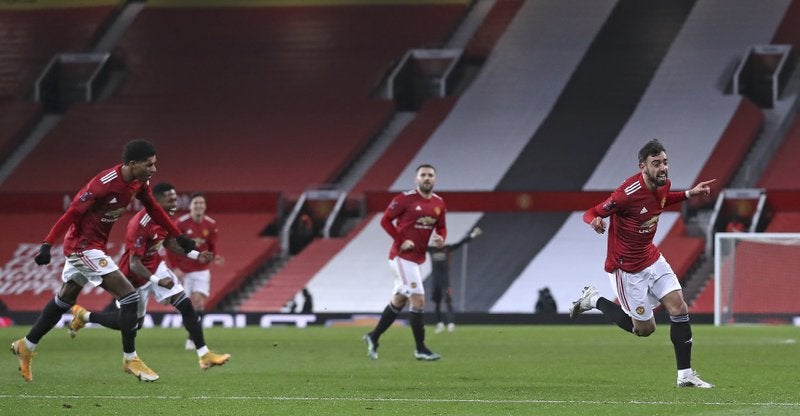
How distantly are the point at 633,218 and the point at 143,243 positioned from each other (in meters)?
6.56

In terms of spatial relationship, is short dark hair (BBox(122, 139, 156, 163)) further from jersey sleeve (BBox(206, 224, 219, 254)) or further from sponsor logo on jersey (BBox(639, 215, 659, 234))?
jersey sleeve (BBox(206, 224, 219, 254))

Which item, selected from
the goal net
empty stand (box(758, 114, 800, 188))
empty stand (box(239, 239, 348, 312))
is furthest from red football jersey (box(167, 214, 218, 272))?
empty stand (box(758, 114, 800, 188))

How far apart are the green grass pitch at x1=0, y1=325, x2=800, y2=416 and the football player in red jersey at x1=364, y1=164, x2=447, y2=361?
445 millimetres

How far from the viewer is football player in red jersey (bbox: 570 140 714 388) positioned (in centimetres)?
1219

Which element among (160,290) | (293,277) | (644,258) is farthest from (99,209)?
(293,277)

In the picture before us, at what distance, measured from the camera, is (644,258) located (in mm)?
12578

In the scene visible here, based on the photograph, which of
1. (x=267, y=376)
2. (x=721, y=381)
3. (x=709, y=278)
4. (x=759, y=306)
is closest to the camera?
(x=721, y=381)

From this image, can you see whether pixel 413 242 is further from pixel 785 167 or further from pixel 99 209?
pixel 785 167

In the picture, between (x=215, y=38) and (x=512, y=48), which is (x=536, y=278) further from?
(x=215, y=38)

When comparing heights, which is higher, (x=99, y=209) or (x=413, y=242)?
(x=99, y=209)

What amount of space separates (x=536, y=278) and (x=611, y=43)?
9.54 m

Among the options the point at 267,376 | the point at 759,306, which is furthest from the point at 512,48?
the point at 267,376

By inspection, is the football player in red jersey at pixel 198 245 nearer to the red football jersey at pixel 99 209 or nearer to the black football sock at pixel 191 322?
the black football sock at pixel 191 322

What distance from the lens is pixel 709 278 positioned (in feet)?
106
